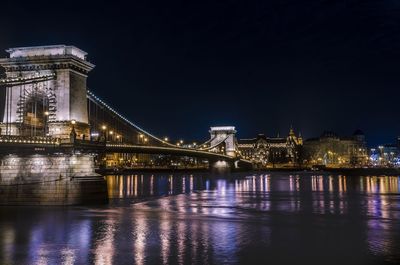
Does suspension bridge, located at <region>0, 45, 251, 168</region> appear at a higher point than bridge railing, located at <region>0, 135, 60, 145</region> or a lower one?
higher

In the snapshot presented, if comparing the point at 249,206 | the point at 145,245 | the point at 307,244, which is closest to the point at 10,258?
the point at 145,245

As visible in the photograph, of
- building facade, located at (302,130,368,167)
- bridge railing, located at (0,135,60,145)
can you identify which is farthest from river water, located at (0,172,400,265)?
building facade, located at (302,130,368,167)

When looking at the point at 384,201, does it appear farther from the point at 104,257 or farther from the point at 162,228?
the point at 104,257

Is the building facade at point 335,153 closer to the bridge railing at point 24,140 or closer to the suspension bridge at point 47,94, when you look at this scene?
the suspension bridge at point 47,94

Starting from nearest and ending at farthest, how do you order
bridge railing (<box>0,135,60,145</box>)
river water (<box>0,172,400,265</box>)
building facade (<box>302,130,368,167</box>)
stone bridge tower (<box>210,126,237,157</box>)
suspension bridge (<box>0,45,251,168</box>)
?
1. river water (<box>0,172,400,265</box>)
2. bridge railing (<box>0,135,60,145</box>)
3. suspension bridge (<box>0,45,251,168</box>)
4. stone bridge tower (<box>210,126,237,157</box>)
5. building facade (<box>302,130,368,167</box>)

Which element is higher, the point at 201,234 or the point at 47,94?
the point at 47,94

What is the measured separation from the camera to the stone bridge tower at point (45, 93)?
3534 centimetres

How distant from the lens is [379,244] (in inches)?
829

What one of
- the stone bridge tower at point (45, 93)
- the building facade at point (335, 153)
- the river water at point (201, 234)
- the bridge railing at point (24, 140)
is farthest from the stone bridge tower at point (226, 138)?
the bridge railing at point (24, 140)

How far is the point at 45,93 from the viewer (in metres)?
35.9

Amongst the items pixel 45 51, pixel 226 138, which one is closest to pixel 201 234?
pixel 45 51

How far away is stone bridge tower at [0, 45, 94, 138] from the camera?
35344 mm

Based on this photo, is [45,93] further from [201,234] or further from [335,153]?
[335,153]

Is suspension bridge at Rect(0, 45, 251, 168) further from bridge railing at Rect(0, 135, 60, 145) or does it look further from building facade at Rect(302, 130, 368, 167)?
building facade at Rect(302, 130, 368, 167)
